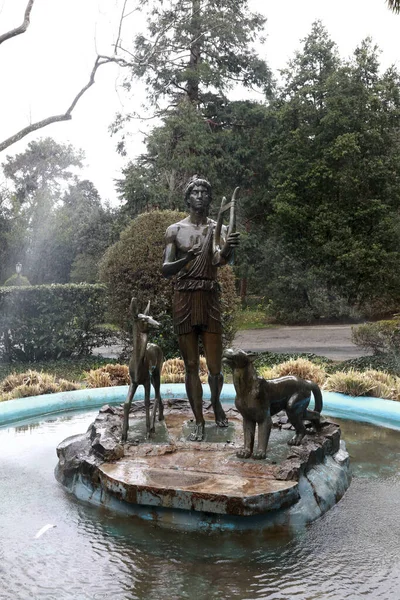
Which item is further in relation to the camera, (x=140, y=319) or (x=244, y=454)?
(x=140, y=319)

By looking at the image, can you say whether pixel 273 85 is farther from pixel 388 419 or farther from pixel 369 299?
pixel 388 419

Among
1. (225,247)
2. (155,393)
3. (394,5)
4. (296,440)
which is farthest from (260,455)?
(394,5)

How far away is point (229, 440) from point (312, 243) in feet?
63.2

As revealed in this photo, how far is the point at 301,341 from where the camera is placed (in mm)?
17844

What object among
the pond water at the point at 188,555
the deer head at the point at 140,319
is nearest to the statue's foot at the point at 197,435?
the deer head at the point at 140,319

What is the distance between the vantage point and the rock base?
3494 millimetres

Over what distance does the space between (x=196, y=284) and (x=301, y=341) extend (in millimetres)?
13534

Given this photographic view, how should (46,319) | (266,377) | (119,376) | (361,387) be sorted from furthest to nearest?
(46,319)
(119,376)
(266,377)
(361,387)

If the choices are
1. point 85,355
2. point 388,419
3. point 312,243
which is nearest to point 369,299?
point 312,243

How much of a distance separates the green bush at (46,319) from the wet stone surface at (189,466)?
25.2 feet

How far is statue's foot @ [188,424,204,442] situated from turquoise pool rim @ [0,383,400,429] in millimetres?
2200

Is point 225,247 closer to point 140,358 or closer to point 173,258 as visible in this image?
point 173,258

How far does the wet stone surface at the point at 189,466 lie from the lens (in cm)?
347

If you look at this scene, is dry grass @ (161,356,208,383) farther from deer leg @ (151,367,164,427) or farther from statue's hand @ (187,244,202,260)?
statue's hand @ (187,244,202,260)
